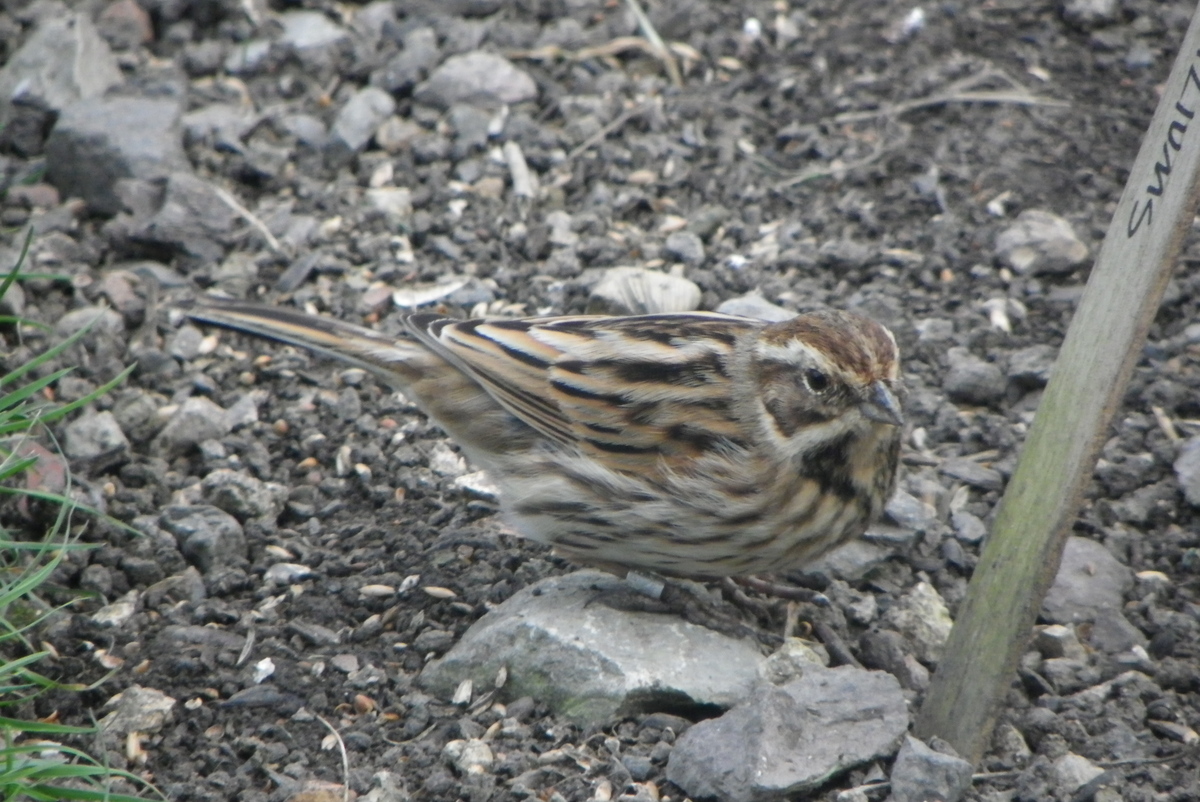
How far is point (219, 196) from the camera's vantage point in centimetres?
617

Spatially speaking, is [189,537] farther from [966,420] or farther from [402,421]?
[966,420]

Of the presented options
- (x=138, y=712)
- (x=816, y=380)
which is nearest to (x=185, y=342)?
(x=138, y=712)

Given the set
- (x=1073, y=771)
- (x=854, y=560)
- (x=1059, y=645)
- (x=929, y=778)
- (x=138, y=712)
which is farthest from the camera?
(x=854, y=560)

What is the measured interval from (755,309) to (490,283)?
1.16 metres

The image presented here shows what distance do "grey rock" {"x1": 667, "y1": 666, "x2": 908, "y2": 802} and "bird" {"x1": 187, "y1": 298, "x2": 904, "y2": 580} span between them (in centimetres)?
60

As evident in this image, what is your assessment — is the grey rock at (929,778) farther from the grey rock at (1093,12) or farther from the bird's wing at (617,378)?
the grey rock at (1093,12)

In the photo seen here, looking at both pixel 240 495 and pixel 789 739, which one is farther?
pixel 240 495

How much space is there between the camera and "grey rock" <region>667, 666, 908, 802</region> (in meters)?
3.57

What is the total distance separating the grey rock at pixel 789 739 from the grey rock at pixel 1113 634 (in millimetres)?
873

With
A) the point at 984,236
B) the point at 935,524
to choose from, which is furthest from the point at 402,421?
the point at 984,236

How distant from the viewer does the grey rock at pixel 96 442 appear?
16.0ft

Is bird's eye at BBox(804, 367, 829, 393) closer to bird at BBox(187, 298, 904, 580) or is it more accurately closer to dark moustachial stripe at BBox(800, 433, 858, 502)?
bird at BBox(187, 298, 904, 580)

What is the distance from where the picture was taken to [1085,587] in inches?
177

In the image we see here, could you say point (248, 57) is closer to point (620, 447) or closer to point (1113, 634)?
point (620, 447)
